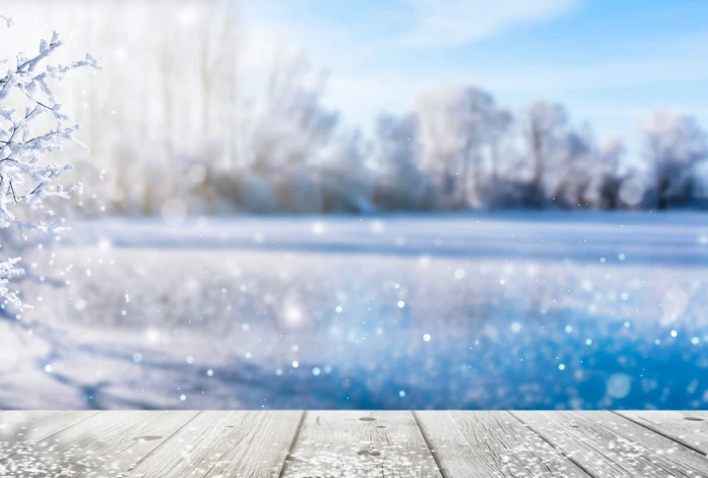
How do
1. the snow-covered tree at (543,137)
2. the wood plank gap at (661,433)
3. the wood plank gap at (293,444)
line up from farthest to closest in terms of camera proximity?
the snow-covered tree at (543,137) → the wood plank gap at (661,433) → the wood plank gap at (293,444)

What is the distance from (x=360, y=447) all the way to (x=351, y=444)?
26mm

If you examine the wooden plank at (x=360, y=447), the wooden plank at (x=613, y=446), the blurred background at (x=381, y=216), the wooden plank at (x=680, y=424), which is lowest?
the wooden plank at (x=680, y=424)

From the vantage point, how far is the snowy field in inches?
85.5

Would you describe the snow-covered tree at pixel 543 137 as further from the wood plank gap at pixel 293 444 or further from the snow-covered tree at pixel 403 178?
the wood plank gap at pixel 293 444

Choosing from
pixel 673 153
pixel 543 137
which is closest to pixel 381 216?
pixel 543 137

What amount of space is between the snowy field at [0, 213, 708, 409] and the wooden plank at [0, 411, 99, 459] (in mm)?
555

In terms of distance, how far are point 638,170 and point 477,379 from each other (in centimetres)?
84

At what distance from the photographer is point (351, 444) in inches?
54.2

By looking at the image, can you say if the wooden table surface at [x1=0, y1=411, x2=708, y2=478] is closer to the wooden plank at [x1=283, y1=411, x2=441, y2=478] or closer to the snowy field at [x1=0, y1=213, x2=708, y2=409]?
the wooden plank at [x1=283, y1=411, x2=441, y2=478]

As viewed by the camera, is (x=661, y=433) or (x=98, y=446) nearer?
(x=98, y=446)

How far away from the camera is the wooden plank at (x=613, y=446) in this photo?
1226 mm

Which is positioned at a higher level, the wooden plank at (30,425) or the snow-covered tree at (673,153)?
the snow-covered tree at (673,153)

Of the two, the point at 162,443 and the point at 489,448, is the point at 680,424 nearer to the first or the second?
the point at 489,448

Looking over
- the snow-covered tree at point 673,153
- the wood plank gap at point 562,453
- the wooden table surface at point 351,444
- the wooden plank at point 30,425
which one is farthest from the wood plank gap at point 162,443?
the snow-covered tree at point 673,153
